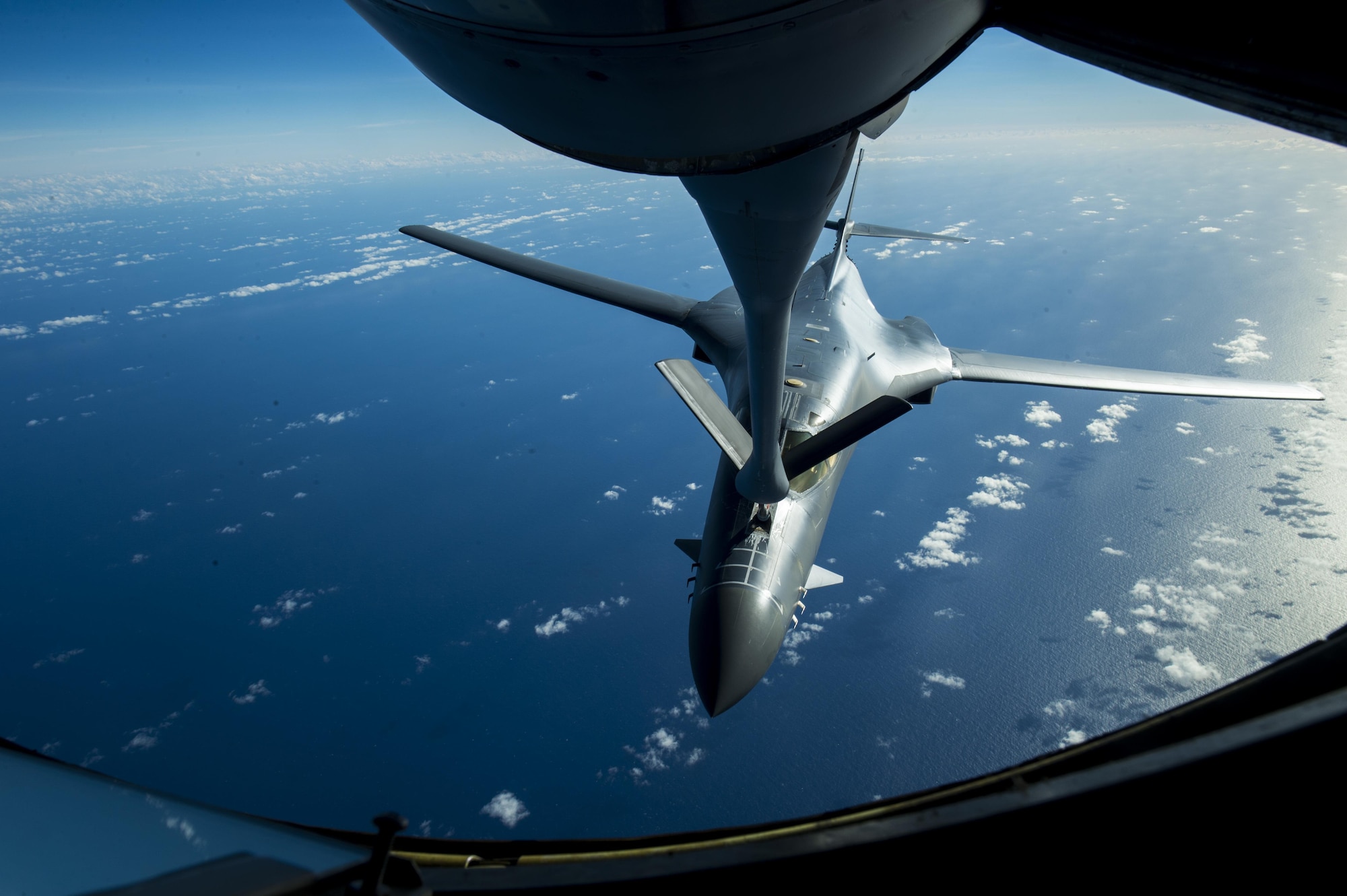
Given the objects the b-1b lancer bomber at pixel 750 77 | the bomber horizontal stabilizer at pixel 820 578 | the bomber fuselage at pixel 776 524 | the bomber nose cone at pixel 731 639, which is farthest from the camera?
the bomber horizontal stabilizer at pixel 820 578

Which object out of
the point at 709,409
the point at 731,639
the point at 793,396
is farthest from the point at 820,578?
the point at 709,409

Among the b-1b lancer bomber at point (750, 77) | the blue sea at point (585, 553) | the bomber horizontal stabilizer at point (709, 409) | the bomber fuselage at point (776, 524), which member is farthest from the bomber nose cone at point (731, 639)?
the blue sea at point (585, 553)

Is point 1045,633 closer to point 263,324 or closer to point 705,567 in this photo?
A: point 705,567

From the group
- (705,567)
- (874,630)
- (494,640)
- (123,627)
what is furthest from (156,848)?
(123,627)

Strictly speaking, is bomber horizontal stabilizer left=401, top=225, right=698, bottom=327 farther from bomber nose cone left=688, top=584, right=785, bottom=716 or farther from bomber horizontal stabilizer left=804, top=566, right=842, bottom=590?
bomber nose cone left=688, top=584, right=785, bottom=716

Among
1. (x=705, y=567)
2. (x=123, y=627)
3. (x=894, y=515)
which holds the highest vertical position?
(x=705, y=567)

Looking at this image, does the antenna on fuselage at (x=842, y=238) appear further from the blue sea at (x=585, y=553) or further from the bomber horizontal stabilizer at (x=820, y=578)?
the blue sea at (x=585, y=553)
